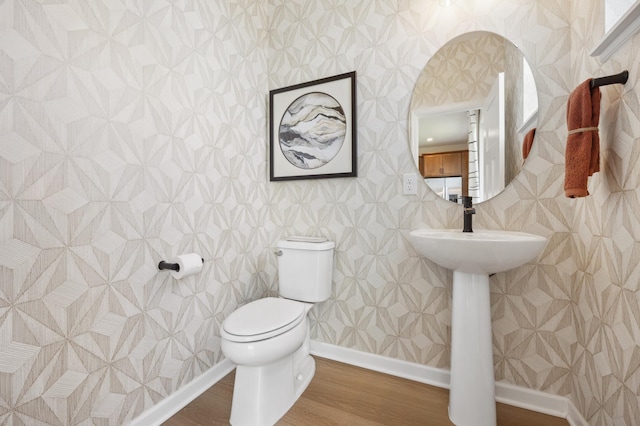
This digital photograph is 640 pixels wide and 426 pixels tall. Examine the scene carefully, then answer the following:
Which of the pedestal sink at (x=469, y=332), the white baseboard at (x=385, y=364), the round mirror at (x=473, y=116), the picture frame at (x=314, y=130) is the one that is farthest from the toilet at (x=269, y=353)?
the round mirror at (x=473, y=116)

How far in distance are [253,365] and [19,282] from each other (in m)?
0.86

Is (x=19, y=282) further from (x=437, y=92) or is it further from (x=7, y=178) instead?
(x=437, y=92)

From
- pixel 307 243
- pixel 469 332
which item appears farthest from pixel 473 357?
pixel 307 243

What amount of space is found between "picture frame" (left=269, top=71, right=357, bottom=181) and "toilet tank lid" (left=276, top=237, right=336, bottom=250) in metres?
0.41

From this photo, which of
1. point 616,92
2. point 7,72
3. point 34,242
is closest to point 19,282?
point 34,242

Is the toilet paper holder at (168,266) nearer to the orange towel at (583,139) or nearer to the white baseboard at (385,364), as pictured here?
the white baseboard at (385,364)

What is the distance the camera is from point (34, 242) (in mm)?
928

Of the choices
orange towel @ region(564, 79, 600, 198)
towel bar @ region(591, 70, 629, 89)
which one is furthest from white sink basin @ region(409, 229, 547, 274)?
towel bar @ region(591, 70, 629, 89)

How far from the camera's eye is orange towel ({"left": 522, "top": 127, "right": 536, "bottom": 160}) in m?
1.37

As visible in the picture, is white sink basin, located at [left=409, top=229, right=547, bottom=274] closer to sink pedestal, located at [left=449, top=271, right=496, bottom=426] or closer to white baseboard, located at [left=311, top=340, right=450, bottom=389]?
sink pedestal, located at [left=449, top=271, right=496, bottom=426]

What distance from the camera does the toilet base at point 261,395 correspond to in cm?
125

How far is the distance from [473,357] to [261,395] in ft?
3.17

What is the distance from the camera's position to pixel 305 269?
1.70m

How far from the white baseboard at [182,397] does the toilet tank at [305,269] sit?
55 centimetres
